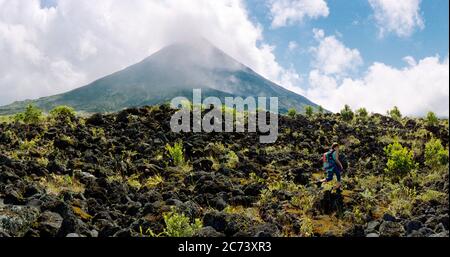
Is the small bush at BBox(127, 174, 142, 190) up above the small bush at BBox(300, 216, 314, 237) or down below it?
above

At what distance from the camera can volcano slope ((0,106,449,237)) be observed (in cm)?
868

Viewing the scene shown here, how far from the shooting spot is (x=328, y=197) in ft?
37.4

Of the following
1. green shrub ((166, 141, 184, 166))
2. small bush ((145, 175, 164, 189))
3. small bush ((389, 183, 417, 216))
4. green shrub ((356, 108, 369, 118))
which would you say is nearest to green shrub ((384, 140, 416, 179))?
small bush ((389, 183, 417, 216))

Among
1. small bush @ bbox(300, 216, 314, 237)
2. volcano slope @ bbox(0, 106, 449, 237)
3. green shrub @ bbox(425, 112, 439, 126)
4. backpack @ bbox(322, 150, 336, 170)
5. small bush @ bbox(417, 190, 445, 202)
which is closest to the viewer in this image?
volcano slope @ bbox(0, 106, 449, 237)

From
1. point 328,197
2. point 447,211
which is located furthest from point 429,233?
point 328,197

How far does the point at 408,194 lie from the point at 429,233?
4.38m

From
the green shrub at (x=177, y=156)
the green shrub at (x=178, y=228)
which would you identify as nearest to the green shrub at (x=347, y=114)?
the green shrub at (x=177, y=156)

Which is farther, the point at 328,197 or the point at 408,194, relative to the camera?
the point at 408,194

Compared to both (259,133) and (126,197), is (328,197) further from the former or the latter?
(259,133)

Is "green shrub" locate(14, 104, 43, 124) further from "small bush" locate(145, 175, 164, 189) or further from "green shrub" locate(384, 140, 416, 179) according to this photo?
"green shrub" locate(384, 140, 416, 179)

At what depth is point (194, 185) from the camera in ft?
42.3

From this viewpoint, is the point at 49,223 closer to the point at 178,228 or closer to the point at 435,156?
the point at 178,228

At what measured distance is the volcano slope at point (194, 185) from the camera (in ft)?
28.5

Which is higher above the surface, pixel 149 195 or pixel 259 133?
pixel 259 133
